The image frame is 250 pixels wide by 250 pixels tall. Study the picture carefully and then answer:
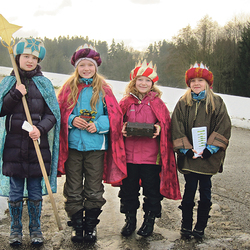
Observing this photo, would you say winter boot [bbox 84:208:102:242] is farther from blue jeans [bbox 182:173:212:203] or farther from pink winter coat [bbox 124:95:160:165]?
blue jeans [bbox 182:173:212:203]

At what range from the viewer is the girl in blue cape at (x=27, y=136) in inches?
103

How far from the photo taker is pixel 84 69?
2910 mm

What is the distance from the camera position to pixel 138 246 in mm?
2750

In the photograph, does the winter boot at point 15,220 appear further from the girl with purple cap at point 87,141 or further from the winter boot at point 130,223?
the winter boot at point 130,223

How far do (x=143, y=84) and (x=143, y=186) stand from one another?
1.08m

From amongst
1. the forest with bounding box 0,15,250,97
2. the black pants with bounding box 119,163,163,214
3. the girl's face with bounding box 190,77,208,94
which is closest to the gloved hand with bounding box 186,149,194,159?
the black pants with bounding box 119,163,163,214

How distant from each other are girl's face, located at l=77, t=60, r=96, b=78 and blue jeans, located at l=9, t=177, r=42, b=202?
111 centimetres

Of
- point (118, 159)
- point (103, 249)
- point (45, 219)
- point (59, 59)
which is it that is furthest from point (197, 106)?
point (59, 59)

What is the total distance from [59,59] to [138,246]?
46068 mm

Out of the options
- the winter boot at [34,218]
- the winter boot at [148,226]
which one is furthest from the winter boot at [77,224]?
the winter boot at [148,226]

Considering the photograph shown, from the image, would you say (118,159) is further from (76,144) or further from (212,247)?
(212,247)

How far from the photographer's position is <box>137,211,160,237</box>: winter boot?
2.93 m

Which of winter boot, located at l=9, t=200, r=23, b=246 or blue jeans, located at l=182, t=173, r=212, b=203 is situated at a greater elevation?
blue jeans, located at l=182, t=173, r=212, b=203

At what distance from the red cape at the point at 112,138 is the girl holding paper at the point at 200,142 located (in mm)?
558
